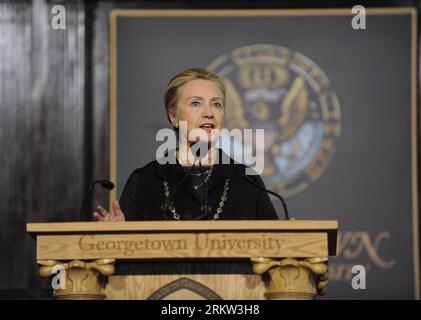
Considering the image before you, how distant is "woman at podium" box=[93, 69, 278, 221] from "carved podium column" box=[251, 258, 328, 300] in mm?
628

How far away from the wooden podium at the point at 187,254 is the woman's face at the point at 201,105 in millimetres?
816

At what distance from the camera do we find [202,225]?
13.1 feet

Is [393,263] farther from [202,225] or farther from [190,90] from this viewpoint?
[202,225]

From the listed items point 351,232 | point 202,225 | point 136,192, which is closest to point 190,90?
point 136,192

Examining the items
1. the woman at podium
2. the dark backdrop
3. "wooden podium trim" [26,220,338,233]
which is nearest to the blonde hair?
the woman at podium

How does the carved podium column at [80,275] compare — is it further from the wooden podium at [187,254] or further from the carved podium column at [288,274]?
the carved podium column at [288,274]

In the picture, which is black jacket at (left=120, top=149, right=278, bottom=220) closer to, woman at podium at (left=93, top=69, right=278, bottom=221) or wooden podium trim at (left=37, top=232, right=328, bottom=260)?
woman at podium at (left=93, top=69, right=278, bottom=221)

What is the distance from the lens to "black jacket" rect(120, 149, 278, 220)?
4.66 metres

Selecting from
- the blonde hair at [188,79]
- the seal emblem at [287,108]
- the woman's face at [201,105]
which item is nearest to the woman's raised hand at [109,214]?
the woman's face at [201,105]

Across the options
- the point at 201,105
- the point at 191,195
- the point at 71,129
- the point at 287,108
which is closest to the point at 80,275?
the point at 191,195

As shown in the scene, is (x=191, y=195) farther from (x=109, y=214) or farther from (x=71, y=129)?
(x=71, y=129)

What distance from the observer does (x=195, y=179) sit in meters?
4.79

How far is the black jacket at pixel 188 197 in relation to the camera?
15.3ft
